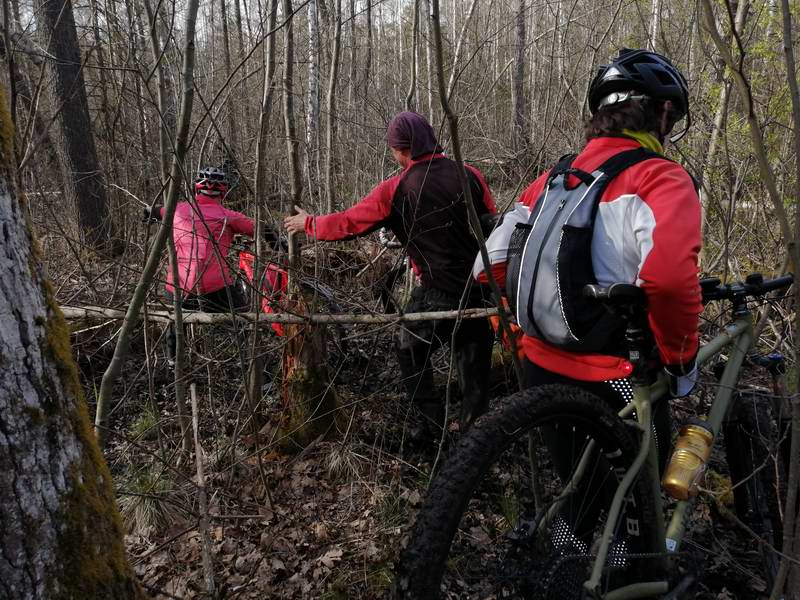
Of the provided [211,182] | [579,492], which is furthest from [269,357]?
[579,492]

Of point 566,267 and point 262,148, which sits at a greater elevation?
point 262,148

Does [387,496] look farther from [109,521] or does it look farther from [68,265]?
[68,265]

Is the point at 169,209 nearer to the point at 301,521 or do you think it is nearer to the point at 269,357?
the point at 301,521

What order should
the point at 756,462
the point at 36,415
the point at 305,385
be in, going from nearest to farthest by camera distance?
the point at 36,415 < the point at 756,462 < the point at 305,385

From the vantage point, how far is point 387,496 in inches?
133

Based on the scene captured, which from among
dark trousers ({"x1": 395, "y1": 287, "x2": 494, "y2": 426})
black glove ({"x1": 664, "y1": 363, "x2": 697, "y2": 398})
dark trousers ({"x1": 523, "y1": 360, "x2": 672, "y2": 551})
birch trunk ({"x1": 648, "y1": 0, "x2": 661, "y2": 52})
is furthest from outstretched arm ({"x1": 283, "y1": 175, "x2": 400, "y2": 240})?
birch trunk ({"x1": 648, "y1": 0, "x2": 661, "y2": 52})

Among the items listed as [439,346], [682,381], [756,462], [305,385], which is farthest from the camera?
[439,346]

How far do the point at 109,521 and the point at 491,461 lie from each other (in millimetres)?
1003

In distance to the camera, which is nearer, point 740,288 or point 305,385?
point 740,288

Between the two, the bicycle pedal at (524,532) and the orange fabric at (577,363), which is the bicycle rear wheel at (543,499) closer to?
the bicycle pedal at (524,532)

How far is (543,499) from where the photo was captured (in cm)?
210

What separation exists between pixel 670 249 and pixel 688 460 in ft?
2.66

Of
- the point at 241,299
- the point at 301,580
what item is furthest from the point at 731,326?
the point at 241,299

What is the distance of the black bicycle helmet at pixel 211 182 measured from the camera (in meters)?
4.84
